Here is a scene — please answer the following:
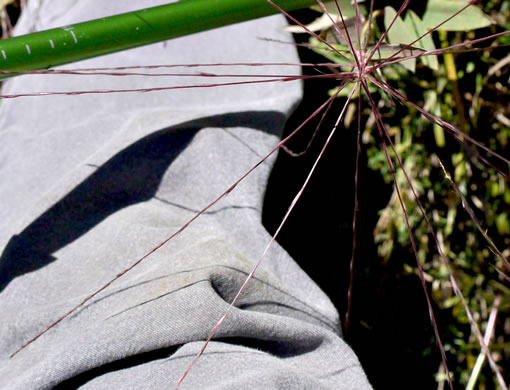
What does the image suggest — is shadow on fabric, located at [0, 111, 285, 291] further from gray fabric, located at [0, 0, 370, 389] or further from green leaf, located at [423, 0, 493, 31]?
green leaf, located at [423, 0, 493, 31]

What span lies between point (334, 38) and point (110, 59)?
0.29m

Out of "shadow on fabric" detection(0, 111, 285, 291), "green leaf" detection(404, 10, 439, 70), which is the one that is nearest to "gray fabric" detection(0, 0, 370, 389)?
"shadow on fabric" detection(0, 111, 285, 291)

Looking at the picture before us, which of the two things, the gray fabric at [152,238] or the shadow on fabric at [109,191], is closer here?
the gray fabric at [152,238]

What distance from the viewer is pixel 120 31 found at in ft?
1.56

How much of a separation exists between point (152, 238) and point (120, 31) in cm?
18

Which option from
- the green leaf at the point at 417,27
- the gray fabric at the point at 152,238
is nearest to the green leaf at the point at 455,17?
the green leaf at the point at 417,27

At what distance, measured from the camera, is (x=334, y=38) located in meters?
0.58

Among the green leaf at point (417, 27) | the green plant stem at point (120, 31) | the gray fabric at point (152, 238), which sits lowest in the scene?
the gray fabric at point (152, 238)

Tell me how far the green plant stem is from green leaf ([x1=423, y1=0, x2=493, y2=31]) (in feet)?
0.59

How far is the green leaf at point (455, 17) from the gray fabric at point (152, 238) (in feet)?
0.53

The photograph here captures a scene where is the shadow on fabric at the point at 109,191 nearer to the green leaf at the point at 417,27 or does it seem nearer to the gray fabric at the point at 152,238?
the gray fabric at the point at 152,238

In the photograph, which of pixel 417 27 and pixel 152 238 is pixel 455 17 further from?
pixel 152 238

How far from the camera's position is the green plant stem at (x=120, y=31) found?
449 mm

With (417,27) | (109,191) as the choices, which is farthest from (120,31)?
(417,27)
